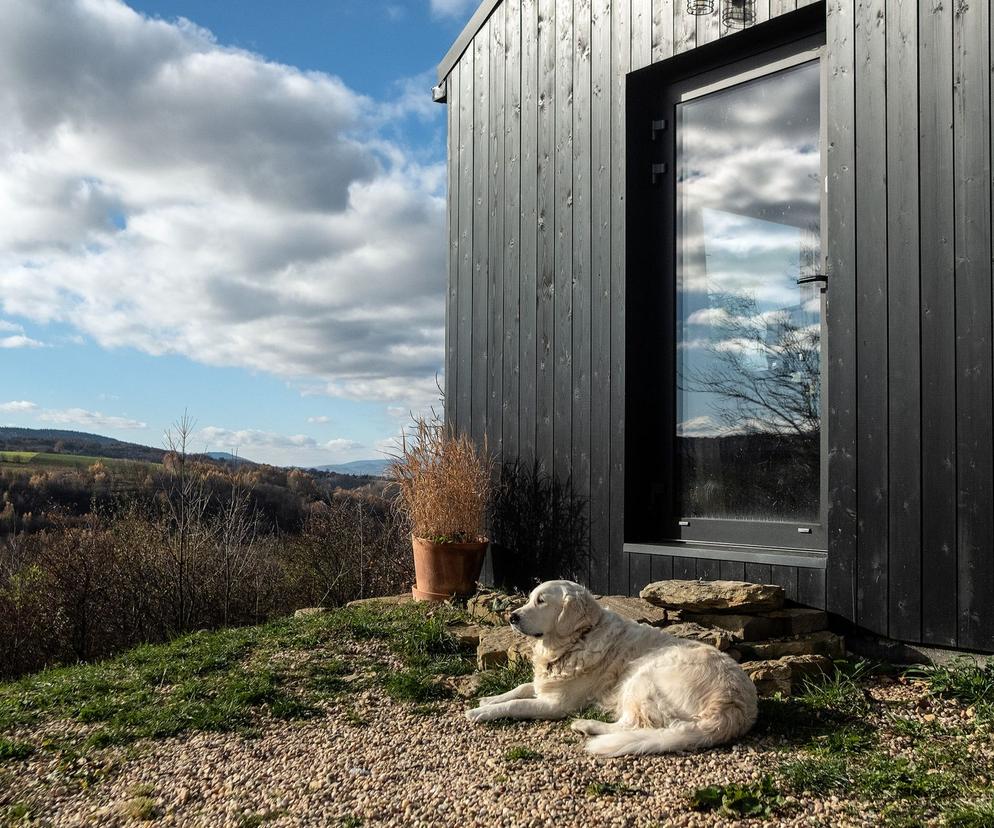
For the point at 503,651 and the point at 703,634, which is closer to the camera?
the point at 703,634

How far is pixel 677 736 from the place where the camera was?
11.2ft

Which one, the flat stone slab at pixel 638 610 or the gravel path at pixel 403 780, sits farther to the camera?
the flat stone slab at pixel 638 610

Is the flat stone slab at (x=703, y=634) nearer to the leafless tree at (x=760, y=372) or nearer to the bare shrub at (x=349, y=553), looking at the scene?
the leafless tree at (x=760, y=372)

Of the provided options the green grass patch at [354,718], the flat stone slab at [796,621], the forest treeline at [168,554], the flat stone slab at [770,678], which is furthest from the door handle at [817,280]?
the forest treeline at [168,554]

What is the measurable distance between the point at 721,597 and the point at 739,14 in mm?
3814

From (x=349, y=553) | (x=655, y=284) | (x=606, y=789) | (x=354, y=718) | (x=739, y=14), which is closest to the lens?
(x=606, y=789)

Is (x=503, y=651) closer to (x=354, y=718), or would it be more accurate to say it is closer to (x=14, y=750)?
(x=354, y=718)

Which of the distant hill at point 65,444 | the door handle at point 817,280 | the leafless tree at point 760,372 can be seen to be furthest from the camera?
the distant hill at point 65,444

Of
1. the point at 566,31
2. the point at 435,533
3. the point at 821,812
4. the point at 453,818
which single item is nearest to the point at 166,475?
the point at 435,533

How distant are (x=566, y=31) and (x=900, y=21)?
2686 millimetres

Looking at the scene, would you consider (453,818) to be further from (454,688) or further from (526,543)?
(526,543)

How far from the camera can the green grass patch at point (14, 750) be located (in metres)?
3.92

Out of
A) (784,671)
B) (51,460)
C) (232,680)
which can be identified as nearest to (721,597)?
(784,671)

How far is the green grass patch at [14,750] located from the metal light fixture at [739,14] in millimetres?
5887
